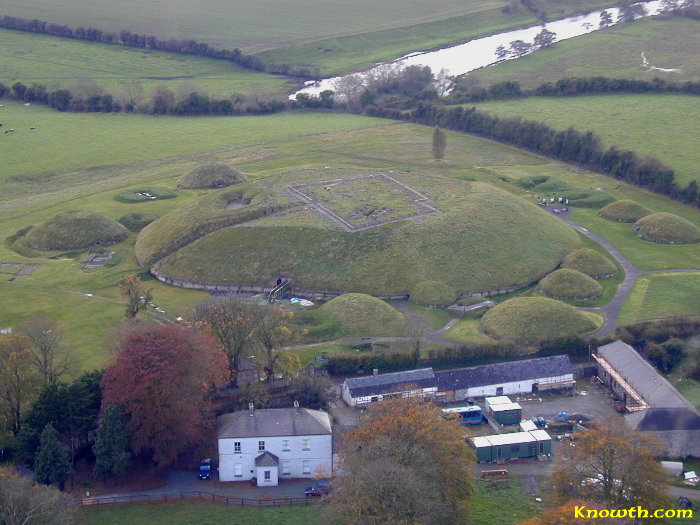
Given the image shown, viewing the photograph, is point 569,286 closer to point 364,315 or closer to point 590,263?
point 590,263

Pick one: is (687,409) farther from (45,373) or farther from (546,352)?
(45,373)

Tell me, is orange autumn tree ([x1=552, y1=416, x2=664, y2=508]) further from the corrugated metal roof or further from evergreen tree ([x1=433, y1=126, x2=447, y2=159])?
evergreen tree ([x1=433, y1=126, x2=447, y2=159])

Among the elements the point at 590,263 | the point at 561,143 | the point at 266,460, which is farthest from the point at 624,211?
the point at 266,460

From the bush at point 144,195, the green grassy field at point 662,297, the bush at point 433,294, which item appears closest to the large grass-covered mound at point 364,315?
the bush at point 433,294

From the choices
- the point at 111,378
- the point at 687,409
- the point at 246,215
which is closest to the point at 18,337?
the point at 111,378

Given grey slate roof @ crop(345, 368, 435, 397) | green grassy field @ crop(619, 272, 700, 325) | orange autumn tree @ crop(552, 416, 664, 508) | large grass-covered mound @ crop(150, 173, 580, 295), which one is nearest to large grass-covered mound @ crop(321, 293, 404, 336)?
large grass-covered mound @ crop(150, 173, 580, 295)
